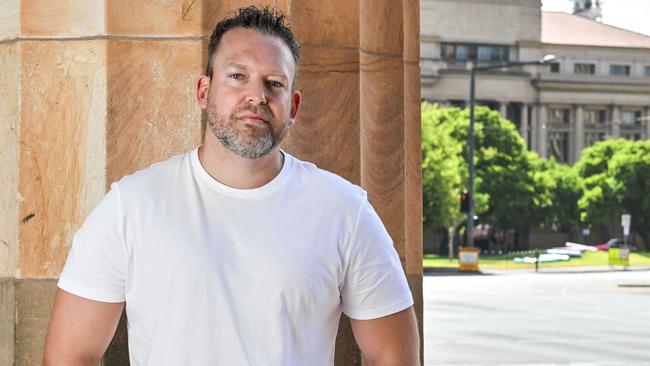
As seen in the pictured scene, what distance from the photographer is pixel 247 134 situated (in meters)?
2.89

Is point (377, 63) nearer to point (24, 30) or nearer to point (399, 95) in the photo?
point (399, 95)

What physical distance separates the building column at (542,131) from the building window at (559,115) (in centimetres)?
101

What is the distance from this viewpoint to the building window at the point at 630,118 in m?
120

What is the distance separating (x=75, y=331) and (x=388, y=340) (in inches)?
26.3

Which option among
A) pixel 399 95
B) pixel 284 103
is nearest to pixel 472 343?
pixel 399 95

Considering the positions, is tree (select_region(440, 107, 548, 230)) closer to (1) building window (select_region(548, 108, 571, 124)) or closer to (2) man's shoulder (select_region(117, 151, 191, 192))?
(1) building window (select_region(548, 108, 571, 124))

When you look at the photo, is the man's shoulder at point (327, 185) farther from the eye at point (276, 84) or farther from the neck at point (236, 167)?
the eye at point (276, 84)

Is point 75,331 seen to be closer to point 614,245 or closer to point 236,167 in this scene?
point 236,167

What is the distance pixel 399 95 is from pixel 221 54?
6.45ft

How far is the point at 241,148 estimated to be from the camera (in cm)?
289

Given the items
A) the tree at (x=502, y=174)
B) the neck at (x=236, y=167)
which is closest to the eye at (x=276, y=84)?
the neck at (x=236, y=167)

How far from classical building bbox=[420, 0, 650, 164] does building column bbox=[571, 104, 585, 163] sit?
9 centimetres

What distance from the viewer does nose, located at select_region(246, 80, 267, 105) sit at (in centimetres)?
290

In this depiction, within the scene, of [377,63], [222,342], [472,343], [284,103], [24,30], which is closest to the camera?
[222,342]
